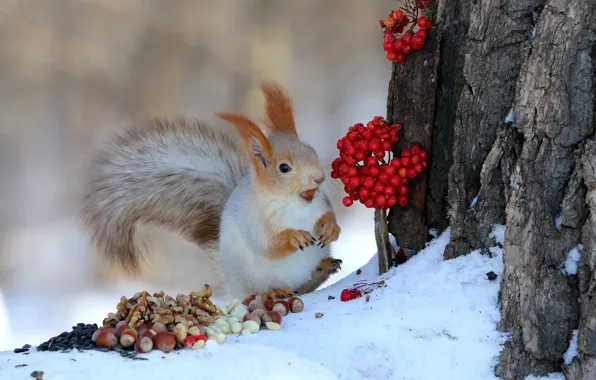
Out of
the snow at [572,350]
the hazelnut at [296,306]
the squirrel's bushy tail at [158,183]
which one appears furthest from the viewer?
the squirrel's bushy tail at [158,183]

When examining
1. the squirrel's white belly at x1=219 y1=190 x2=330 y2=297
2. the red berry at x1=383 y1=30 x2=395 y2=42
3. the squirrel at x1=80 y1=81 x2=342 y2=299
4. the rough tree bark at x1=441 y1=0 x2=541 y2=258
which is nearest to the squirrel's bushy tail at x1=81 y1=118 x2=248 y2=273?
the squirrel at x1=80 y1=81 x2=342 y2=299

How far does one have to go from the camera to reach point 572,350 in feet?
3.92

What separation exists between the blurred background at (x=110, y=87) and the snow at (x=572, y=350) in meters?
1.50

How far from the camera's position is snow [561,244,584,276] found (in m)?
1.22

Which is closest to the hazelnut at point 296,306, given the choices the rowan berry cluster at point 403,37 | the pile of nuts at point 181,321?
the pile of nuts at point 181,321

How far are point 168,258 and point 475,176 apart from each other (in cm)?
179

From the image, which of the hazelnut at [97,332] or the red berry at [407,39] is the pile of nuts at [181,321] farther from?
the red berry at [407,39]

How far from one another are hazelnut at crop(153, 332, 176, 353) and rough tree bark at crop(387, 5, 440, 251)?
1.85 ft

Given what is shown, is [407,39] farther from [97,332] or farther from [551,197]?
[97,332]

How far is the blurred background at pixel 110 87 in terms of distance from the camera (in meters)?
2.75

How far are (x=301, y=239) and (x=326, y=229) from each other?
66 mm

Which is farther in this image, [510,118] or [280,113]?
[280,113]

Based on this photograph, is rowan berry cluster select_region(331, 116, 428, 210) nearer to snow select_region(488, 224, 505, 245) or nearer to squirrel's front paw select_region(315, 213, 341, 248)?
squirrel's front paw select_region(315, 213, 341, 248)

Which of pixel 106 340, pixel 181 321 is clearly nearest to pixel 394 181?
pixel 181 321
